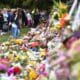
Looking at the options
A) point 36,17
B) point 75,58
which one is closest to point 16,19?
point 36,17

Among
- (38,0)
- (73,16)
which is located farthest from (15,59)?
(38,0)

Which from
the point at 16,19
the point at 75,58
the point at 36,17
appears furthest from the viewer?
the point at 36,17

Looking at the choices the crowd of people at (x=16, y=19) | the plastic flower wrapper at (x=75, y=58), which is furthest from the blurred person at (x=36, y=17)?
the plastic flower wrapper at (x=75, y=58)

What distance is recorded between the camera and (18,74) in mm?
3904

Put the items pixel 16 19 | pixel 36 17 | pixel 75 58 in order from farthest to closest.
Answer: pixel 36 17
pixel 16 19
pixel 75 58

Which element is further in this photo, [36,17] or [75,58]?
[36,17]

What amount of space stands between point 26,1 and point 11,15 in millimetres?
6994

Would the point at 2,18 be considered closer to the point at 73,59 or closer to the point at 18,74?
the point at 18,74

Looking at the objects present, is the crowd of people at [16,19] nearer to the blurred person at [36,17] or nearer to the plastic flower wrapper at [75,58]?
the blurred person at [36,17]

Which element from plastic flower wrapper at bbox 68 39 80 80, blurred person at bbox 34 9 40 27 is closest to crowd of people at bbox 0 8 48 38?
blurred person at bbox 34 9 40 27

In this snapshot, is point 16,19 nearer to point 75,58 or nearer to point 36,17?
point 36,17

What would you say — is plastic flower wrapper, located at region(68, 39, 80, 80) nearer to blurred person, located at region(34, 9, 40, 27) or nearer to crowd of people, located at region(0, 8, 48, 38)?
crowd of people, located at region(0, 8, 48, 38)

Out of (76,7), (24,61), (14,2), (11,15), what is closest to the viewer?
(76,7)

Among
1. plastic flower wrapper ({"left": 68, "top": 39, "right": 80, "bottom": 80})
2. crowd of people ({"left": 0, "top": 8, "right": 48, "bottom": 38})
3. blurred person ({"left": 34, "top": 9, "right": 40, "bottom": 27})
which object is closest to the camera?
plastic flower wrapper ({"left": 68, "top": 39, "right": 80, "bottom": 80})
